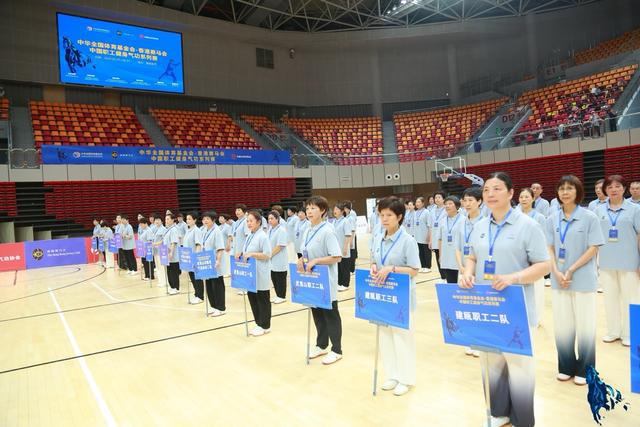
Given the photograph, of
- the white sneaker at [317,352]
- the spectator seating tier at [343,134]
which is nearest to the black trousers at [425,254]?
the white sneaker at [317,352]

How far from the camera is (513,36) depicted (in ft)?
77.6

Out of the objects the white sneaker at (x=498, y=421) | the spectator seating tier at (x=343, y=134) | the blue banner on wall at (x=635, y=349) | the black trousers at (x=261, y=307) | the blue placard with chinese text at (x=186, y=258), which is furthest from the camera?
the spectator seating tier at (x=343, y=134)

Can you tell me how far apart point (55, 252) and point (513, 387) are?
600 inches

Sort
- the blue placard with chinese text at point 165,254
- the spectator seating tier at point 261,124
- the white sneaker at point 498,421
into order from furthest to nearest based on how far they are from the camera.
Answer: the spectator seating tier at point 261,124, the blue placard with chinese text at point 165,254, the white sneaker at point 498,421

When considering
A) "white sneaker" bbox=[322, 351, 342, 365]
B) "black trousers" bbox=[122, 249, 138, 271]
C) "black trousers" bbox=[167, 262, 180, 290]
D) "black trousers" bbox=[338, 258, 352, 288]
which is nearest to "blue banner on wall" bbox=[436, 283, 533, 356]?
"white sneaker" bbox=[322, 351, 342, 365]

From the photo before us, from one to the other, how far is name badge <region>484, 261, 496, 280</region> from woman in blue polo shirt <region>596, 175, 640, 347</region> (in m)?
2.20

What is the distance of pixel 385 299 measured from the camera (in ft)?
10.5

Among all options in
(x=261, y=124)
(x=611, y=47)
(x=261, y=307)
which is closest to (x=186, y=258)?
(x=261, y=307)

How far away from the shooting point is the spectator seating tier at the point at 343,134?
2226 centimetres

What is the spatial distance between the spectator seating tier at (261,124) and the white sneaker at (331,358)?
60.6 ft

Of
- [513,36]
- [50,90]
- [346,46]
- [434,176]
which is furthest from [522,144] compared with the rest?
[50,90]

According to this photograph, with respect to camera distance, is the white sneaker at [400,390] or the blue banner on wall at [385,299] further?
the white sneaker at [400,390]

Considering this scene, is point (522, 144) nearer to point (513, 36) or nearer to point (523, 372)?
point (513, 36)

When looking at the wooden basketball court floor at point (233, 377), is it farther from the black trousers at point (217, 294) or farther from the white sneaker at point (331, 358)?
the black trousers at point (217, 294)
